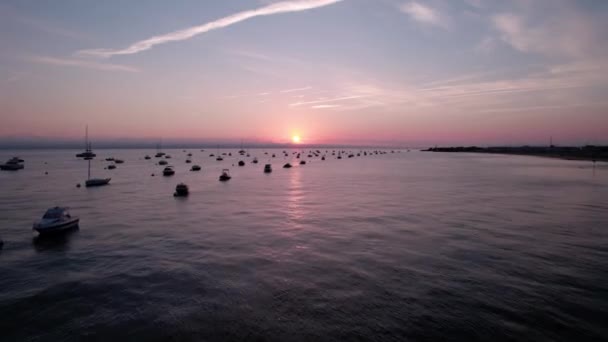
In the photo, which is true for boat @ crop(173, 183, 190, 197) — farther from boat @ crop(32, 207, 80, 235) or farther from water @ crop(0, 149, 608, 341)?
boat @ crop(32, 207, 80, 235)

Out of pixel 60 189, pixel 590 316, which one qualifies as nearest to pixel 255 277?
pixel 590 316

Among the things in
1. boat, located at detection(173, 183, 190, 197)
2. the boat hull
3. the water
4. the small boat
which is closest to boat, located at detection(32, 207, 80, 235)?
the boat hull

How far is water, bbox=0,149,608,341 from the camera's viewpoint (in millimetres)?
18281

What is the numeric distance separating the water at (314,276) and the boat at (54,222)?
59.1 inches

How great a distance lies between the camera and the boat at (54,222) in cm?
3859

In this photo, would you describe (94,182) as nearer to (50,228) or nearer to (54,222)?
(54,222)

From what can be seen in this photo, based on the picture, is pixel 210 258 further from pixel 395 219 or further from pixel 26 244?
pixel 395 219

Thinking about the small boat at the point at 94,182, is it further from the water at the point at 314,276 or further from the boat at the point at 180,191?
the water at the point at 314,276

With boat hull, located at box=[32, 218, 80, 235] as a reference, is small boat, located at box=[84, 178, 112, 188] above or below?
above

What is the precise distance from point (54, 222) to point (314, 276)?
33585 millimetres

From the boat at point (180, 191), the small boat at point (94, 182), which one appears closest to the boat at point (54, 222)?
the boat at point (180, 191)

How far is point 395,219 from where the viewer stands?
45.4 m

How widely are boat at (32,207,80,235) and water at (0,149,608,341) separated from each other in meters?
1.50

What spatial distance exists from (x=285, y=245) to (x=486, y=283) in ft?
60.6
